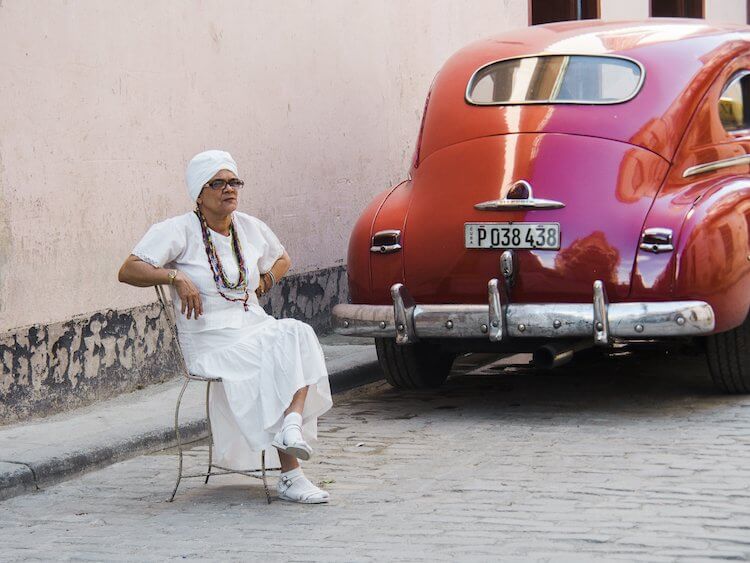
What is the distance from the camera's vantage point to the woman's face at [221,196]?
5.82 meters

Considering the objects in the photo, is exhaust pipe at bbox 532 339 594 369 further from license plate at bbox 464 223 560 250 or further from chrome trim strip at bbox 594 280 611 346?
license plate at bbox 464 223 560 250

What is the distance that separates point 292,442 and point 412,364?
2583 mm

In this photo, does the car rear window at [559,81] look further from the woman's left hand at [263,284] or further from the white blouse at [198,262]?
the white blouse at [198,262]

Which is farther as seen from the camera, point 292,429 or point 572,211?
point 572,211

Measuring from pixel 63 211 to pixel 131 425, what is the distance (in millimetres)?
1349

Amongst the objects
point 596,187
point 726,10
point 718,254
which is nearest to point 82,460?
point 596,187

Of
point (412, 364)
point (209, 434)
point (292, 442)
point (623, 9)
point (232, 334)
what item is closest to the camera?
point (292, 442)

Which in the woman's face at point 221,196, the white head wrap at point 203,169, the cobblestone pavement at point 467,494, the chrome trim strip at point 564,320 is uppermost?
the white head wrap at point 203,169

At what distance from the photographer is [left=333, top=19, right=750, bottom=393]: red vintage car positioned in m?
6.91

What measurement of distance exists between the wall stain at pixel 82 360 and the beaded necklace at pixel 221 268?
1773 millimetres

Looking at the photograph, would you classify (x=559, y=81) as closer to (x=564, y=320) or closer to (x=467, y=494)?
(x=564, y=320)

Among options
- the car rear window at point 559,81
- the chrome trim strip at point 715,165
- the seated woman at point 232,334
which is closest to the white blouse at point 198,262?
the seated woman at point 232,334

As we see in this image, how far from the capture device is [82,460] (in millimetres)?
6383

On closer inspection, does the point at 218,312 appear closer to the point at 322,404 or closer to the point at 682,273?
the point at 322,404
